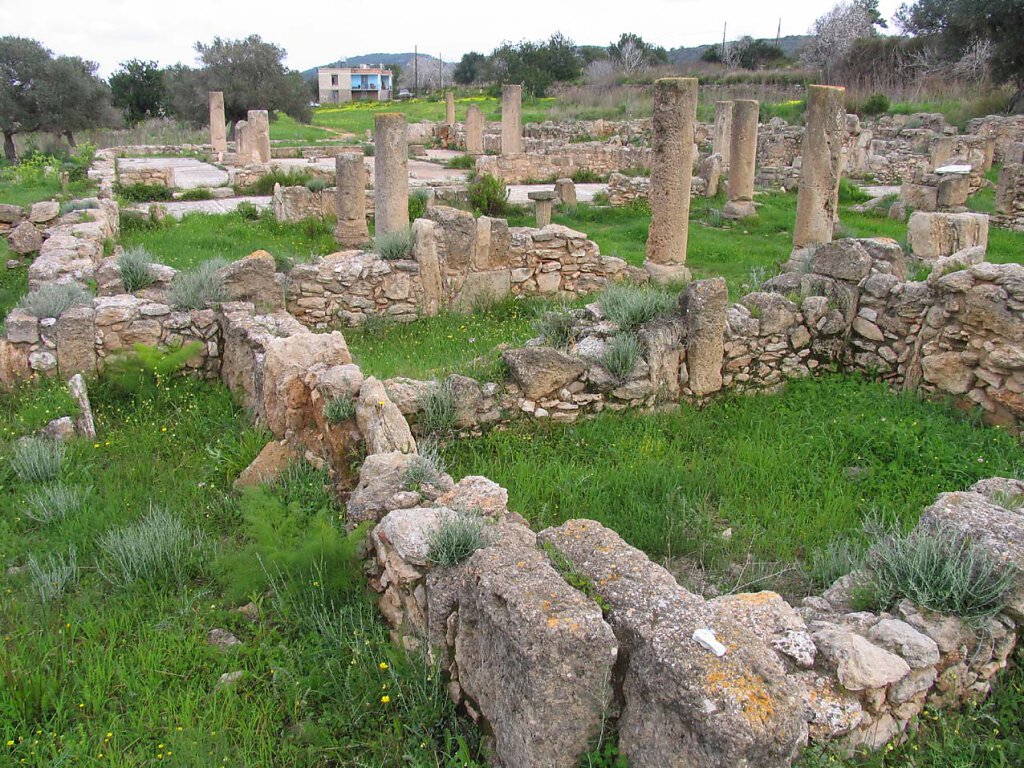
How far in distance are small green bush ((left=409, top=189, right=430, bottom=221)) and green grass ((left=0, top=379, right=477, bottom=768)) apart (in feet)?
38.4

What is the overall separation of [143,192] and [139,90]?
123 feet

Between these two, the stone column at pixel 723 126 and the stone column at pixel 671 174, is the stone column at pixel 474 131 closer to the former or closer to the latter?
the stone column at pixel 723 126

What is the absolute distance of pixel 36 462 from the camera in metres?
5.55

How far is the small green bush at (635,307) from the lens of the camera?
728 centimetres

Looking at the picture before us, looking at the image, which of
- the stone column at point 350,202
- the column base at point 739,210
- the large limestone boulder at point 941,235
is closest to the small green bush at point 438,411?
the large limestone boulder at point 941,235

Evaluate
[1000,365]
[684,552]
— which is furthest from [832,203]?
[684,552]

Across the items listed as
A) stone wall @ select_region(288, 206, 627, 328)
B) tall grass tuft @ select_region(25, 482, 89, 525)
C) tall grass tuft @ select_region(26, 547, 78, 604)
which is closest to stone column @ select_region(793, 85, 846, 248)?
stone wall @ select_region(288, 206, 627, 328)

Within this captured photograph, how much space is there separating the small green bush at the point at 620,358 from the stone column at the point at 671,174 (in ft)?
19.1

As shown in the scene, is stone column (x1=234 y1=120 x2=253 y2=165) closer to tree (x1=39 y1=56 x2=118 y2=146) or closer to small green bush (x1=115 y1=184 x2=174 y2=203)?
small green bush (x1=115 y1=184 x2=174 y2=203)

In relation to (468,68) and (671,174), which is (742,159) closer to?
(671,174)

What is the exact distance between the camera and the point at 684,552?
15.8 feet

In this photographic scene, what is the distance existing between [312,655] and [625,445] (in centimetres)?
314

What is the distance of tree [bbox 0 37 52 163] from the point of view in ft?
110

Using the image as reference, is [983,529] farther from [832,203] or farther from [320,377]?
[832,203]
